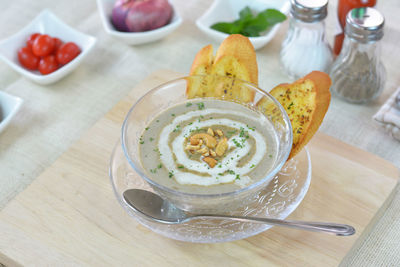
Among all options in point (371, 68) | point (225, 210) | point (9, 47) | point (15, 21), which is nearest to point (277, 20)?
point (371, 68)

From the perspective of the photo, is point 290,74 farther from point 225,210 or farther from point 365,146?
point 225,210

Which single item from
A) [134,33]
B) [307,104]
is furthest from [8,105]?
[307,104]

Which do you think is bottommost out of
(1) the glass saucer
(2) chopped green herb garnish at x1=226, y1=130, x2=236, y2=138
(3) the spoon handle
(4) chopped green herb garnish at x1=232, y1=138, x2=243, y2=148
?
(1) the glass saucer

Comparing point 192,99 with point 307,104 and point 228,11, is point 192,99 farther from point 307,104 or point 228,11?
point 228,11

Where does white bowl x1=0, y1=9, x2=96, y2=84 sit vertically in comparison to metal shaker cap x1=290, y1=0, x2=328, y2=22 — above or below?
below

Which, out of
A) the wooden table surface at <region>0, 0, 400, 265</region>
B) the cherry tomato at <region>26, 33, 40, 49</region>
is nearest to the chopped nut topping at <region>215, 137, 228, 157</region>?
the wooden table surface at <region>0, 0, 400, 265</region>

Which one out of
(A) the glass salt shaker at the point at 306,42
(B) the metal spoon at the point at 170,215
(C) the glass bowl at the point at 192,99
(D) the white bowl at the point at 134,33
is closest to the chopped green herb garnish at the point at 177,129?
(C) the glass bowl at the point at 192,99

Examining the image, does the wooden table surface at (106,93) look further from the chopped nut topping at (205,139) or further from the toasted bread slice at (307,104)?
the chopped nut topping at (205,139)

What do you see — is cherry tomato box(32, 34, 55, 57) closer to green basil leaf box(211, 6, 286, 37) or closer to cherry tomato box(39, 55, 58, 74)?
cherry tomato box(39, 55, 58, 74)
